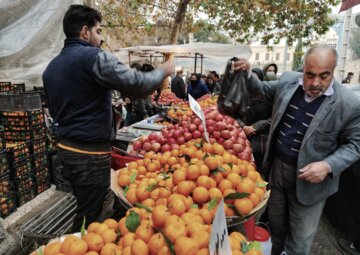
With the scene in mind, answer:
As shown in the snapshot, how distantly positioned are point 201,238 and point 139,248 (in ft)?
0.92

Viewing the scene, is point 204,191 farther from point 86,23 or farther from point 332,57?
point 86,23

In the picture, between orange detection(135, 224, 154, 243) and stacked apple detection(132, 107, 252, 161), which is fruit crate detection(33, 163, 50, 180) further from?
orange detection(135, 224, 154, 243)

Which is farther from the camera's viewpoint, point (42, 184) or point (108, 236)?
point (42, 184)

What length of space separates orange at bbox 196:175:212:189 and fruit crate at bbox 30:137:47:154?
101 inches

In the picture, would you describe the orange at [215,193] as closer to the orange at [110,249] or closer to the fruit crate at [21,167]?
the orange at [110,249]

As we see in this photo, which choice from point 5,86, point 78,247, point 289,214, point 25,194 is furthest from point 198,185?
point 5,86

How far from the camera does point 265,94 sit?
2.89 metres

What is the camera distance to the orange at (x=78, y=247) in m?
1.32

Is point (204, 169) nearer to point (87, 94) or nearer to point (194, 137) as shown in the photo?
point (87, 94)

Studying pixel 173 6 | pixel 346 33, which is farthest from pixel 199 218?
pixel 346 33

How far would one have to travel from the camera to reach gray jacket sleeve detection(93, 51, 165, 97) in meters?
2.04

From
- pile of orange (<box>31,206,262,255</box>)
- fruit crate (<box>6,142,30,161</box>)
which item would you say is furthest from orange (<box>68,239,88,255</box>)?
fruit crate (<box>6,142,30,161</box>)

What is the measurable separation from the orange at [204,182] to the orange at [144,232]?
0.53 metres

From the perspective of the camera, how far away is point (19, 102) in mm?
3576
